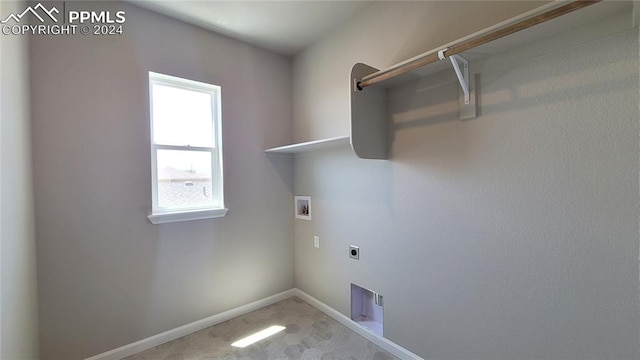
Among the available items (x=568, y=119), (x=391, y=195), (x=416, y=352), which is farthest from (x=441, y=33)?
(x=416, y=352)

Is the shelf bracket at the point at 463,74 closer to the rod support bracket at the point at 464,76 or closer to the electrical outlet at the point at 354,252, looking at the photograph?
the rod support bracket at the point at 464,76

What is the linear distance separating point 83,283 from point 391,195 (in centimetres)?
216

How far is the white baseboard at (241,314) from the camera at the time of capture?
1.81 m

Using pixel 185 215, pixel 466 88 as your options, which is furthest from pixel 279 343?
pixel 466 88

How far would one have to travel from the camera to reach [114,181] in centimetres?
182

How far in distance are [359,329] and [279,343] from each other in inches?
25.0

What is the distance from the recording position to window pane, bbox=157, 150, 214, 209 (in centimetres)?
207

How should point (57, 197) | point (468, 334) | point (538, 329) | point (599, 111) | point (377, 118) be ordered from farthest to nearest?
point (377, 118) < point (57, 197) < point (468, 334) < point (538, 329) < point (599, 111)

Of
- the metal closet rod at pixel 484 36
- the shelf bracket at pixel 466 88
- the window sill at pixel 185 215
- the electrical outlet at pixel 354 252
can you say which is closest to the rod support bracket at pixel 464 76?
the shelf bracket at pixel 466 88

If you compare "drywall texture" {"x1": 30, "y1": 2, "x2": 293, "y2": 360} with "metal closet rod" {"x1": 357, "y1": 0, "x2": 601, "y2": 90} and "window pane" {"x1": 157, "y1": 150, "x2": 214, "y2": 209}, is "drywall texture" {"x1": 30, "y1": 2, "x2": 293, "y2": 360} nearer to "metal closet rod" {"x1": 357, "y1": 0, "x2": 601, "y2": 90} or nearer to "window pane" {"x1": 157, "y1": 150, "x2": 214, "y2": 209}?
"window pane" {"x1": 157, "y1": 150, "x2": 214, "y2": 209}

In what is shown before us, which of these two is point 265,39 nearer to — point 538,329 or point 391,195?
point 391,195

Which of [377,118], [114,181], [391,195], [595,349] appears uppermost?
[377,118]

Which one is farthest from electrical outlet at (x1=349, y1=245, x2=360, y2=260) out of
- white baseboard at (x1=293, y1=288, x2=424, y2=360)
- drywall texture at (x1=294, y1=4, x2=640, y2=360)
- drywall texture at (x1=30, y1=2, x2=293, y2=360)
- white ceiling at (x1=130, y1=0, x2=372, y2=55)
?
white ceiling at (x1=130, y1=0, x2=372, y2=55)

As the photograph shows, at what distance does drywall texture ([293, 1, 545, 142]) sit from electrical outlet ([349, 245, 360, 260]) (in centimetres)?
95
